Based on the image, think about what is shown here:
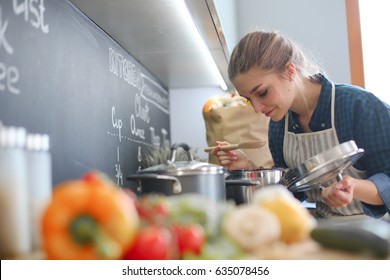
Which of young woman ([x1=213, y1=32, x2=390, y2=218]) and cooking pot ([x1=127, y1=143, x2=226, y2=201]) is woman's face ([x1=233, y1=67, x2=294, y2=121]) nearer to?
young woman ([x1=213, y1=32, x2=390, y2=218])

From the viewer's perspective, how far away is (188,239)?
43cm

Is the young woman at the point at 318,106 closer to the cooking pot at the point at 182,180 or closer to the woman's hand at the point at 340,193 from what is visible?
the woman's hand at the point at 340,193

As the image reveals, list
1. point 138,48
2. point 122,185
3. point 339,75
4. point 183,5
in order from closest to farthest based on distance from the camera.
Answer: point 183,5
point 122,185
point 138,48
point 339,75

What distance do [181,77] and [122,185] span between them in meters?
0.84

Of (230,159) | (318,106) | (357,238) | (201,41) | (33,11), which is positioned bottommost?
(357,238)

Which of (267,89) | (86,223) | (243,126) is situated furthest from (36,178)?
(243,126)

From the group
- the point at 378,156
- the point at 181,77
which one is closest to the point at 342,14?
the point at 181,77

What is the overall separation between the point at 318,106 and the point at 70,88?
677mm

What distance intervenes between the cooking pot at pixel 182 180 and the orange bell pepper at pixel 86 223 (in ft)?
0.86

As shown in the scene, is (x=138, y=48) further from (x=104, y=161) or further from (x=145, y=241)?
(x=145, y=241)

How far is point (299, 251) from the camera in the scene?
1.49 feet

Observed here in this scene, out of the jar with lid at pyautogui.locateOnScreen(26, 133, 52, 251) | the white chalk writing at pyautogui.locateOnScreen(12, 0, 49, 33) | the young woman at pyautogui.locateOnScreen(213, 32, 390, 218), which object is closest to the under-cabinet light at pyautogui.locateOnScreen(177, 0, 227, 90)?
the young woman at pyautogui.locateOnScreen(213, 32, 390, 218)

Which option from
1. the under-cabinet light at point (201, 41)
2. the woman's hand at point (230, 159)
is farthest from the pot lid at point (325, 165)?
the under-cabinet light at point (201, 41)

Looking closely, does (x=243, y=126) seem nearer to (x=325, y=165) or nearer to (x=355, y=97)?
(x=355, y=97)
